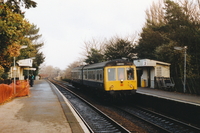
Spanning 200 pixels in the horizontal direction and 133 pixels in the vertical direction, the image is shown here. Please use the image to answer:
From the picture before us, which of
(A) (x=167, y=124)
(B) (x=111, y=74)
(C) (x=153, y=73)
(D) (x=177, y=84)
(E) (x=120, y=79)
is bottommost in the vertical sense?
(A) (x=167, y=124)

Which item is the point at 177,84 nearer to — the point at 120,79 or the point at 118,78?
the point at 120,79

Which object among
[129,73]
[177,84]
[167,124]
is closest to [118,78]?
[129,73]

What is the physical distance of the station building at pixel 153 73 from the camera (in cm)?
2247

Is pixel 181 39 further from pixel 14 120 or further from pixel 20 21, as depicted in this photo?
pixel 14 120

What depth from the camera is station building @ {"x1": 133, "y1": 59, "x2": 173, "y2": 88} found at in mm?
22469

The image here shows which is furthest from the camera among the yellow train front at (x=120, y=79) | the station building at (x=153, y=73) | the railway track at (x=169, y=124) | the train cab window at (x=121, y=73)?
the station building at (x=153, y=73)

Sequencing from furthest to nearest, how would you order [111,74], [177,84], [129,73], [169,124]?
[177,84], [129,73], [111,74], [169,124]

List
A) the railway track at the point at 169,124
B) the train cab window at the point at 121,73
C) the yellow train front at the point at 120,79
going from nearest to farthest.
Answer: the railway track at the point at 169,124 < the yellow train front at the point at 120,79 < the train cab window at the point at 121,73

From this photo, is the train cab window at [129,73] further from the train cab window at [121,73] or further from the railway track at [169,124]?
the railway track at [169,124]

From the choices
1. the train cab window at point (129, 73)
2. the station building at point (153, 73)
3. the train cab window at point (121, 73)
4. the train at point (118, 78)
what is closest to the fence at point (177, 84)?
the station building at point (153, 73)

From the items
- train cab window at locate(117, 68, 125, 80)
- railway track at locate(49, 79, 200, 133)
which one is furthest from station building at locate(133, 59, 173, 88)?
railway track at locate(49, 79, 200, 133)

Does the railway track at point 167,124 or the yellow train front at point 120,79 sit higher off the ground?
the yellow train front at point 120,79

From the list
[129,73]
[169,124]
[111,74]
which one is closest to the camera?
[169,124]

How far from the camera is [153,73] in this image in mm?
24281
